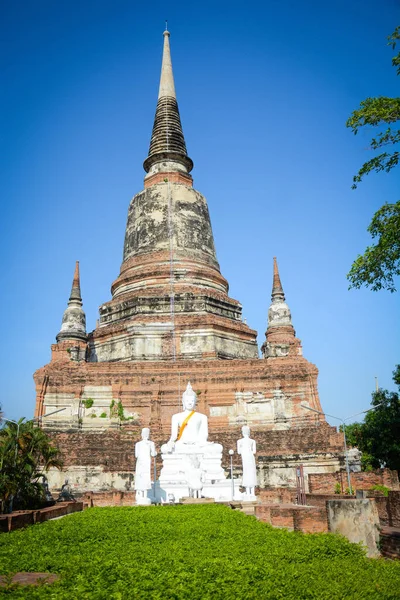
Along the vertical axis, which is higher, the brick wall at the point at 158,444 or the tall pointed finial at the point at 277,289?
the tall pointed finial at the point at 277,289

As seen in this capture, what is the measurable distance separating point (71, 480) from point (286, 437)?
8563mm

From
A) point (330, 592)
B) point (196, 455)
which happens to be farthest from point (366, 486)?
point (330, 592)

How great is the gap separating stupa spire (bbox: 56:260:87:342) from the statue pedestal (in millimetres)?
12505

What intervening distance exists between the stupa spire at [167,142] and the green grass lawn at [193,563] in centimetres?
2822

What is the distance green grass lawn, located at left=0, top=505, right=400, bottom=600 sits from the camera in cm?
457

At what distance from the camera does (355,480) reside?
57.8 feet

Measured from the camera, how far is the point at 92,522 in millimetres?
9977

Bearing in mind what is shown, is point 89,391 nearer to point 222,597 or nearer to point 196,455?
point 196,455

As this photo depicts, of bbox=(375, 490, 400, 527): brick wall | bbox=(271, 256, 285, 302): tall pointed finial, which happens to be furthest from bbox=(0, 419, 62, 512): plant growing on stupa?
bbox=(271, 256, 285, 302): tall pointed finial

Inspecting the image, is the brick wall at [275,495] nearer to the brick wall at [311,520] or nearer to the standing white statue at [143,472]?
the standing white statue at [143,472]

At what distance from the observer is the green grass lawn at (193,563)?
457 centimetres

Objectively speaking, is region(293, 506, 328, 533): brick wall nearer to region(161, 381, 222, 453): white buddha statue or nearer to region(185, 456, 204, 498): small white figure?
region(185, 456, 204, 498): small white figure

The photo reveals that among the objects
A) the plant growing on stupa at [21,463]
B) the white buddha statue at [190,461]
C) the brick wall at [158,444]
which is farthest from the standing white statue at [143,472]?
the brick wall at [158,444]

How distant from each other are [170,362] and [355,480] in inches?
390
